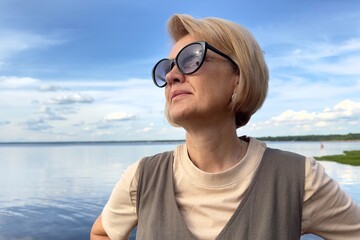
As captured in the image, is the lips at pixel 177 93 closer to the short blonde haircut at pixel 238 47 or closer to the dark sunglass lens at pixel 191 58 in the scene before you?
the dark sunglass lens at pixel 191 58

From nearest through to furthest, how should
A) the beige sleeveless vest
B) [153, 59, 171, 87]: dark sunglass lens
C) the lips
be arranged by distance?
the beige sleeveless vest
the lips
[153, 59, 171, 87]: dark sunglass lens

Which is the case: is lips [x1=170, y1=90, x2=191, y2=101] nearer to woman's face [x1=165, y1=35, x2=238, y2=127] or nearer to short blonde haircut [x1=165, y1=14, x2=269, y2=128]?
woman's face [x1=165, y1=35, x2=238, y2=127]

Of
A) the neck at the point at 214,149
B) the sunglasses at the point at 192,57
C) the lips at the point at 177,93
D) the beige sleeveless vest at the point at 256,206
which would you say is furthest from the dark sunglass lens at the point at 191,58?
the beige sleeveless vest at the point at 256,206

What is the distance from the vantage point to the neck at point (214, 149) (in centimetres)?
229

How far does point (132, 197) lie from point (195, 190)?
384 mm

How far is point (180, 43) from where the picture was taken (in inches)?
93.4

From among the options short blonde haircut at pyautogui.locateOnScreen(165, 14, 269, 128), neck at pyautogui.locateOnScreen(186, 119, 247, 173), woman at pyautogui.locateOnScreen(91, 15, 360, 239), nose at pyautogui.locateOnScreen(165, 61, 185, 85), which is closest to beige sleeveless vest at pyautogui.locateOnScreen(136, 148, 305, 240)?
woman at pyautogui.locateOnScreen(91, 15, 360, 239)

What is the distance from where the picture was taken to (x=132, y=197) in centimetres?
241

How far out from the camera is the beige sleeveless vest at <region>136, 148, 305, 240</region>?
6.98 ft

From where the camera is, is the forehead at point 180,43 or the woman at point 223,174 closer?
the woman at point 223,174

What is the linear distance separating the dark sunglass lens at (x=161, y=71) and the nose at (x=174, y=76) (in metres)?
0.06

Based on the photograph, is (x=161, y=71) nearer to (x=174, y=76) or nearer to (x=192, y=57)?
(x=174, y=76)

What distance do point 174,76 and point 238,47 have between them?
0.37m

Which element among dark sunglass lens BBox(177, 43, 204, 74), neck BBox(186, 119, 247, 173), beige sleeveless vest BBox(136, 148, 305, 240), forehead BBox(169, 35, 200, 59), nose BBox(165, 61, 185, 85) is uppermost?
forehead BBox(169, 35, 200, 59)
